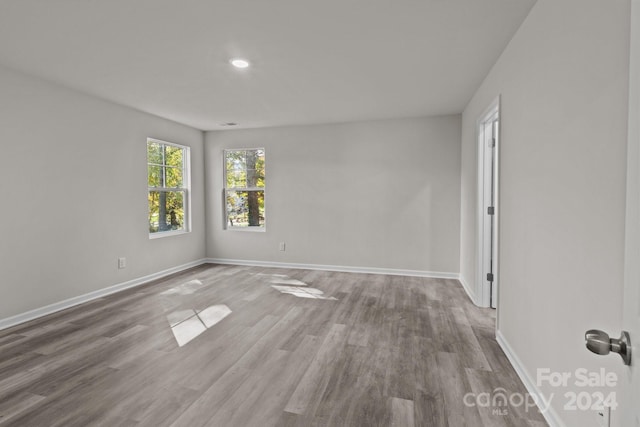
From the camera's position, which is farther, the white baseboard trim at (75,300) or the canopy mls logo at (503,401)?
the white baseboard trim at (75,300)

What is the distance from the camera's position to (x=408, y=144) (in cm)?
515

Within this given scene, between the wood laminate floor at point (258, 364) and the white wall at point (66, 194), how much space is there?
440 millimetres

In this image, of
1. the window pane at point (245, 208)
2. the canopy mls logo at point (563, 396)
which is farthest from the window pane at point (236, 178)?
the canopy mls logo at point (563, 396)

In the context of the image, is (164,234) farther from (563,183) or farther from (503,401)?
(563,183)

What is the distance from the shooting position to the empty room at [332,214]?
1.53 m

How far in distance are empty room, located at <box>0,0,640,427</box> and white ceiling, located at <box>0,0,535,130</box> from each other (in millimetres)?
26

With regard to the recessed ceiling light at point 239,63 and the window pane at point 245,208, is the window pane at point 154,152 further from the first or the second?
the recessed ceiling light at point 239,63

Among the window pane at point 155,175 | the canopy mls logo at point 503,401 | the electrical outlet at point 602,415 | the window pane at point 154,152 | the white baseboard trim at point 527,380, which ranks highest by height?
the window pane at point 154,152

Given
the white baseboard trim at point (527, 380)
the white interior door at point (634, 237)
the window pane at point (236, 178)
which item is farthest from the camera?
the window pane at point (236, 178)

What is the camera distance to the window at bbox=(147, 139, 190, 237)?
5000 mm

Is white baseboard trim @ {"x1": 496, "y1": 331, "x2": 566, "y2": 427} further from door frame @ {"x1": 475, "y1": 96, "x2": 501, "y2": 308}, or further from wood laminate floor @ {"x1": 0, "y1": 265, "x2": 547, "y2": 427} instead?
door frame @ {"x1": 475, "y1": 96, "x2": 501, "y2": 308}

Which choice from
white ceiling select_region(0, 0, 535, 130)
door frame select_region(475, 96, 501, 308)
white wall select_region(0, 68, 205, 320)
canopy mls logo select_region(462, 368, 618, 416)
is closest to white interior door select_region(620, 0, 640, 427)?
canopy mls logo select_region(462, 368, 618, 416)

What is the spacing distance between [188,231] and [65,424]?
163 inches

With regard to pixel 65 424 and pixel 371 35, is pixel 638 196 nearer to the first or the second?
pixel 371 35
